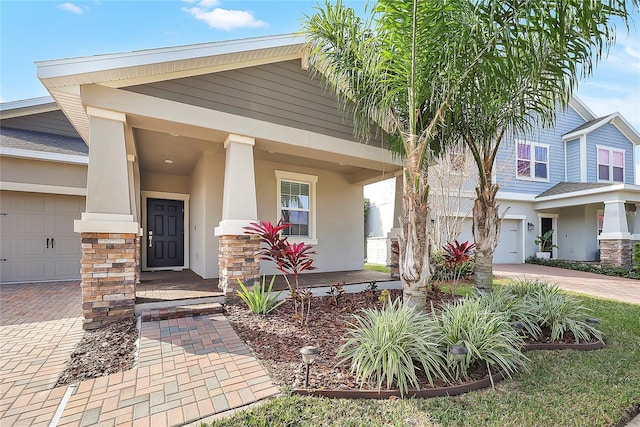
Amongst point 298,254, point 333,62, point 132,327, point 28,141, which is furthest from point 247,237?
point 28,141

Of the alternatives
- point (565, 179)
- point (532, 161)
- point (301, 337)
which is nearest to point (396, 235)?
point (301, 337)

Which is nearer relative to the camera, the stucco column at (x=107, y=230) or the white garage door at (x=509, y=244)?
the stucco column at (x=107, y=230)

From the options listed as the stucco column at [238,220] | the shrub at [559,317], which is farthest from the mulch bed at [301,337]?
the shrub at [559,317]

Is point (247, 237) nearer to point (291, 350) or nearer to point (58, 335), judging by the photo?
point (291, 350)

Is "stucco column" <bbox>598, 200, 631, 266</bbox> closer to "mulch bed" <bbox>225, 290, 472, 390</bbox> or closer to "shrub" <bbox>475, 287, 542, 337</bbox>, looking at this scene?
"shrub" <bbox>475, 287, 542, 337</bbox>

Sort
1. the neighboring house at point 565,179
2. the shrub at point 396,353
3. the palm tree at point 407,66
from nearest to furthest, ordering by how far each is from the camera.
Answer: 1. the shrub at point 396,353
2. the palm tree at point 407,66
3. the neighboring house at point 565,179

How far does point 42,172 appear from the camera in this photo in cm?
825

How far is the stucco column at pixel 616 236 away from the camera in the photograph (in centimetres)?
1127

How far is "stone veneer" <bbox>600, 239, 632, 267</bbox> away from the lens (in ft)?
37.0

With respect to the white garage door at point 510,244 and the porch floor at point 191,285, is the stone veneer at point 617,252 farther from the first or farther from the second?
the porch floor at point 191,285

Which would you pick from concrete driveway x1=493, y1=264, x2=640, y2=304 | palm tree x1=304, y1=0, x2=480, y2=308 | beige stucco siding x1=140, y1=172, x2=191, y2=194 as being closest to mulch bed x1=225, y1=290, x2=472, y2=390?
palm tree x1=304, y1=0, x2=480, y2=308

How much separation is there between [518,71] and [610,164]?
54.5ft

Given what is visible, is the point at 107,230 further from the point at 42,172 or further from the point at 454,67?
the point at 42,172

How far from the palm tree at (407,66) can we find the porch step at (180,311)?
9.81 ft
